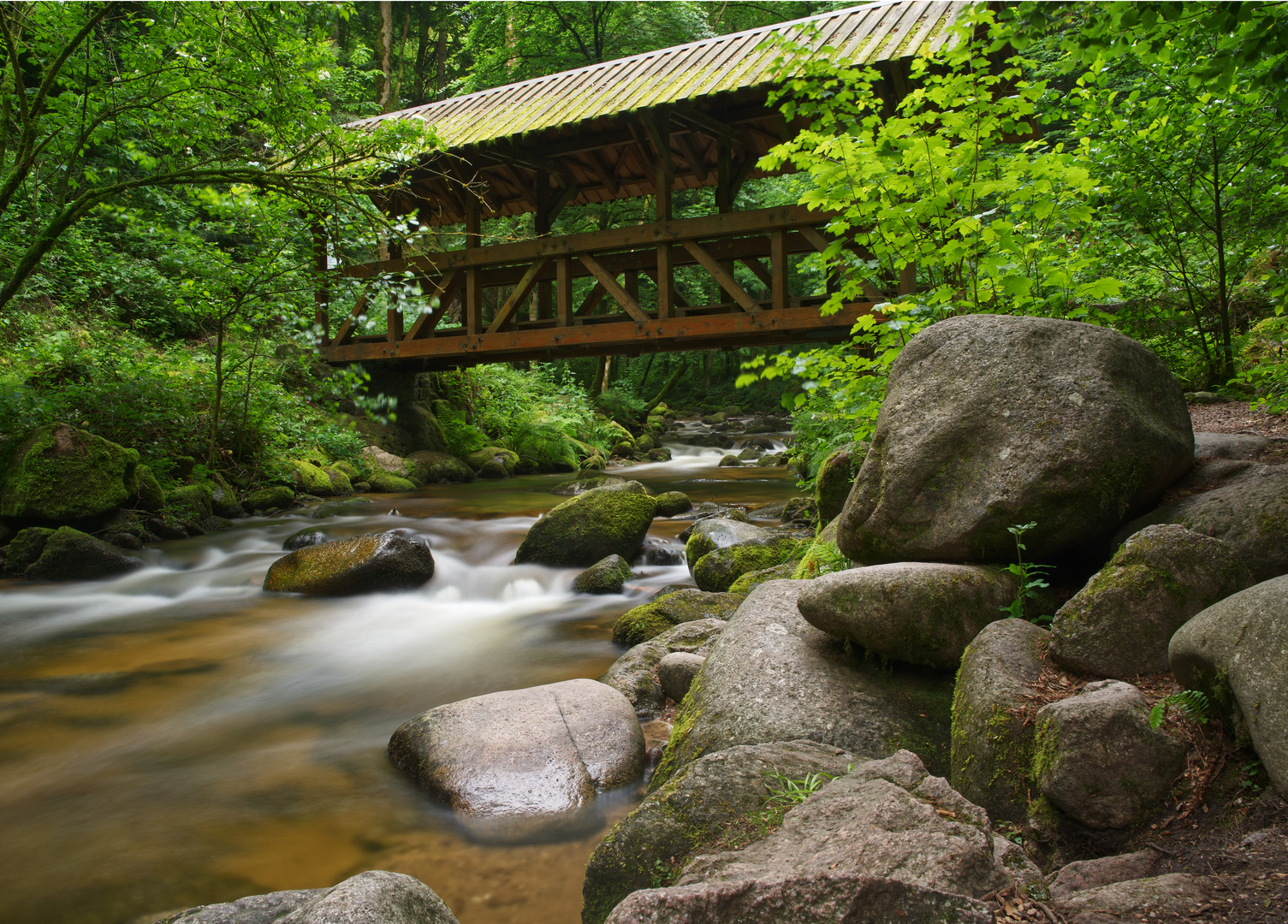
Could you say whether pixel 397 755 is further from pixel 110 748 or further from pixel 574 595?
pixel 574 595

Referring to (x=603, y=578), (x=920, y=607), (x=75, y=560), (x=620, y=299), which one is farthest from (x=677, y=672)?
(x=620, y=299)

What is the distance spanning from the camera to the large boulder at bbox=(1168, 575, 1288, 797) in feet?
5.80

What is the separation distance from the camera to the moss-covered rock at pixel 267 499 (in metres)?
10.7

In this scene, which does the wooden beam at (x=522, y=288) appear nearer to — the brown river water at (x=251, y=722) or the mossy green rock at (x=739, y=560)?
the brown river water at (x=251, y=722)

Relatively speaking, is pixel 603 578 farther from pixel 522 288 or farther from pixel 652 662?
pixel 522 288

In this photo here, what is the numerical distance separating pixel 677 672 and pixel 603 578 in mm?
2979

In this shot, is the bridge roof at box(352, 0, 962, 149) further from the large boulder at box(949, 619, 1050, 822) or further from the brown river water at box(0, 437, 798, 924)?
the large boulder at box(949, 619, 1050, 822)

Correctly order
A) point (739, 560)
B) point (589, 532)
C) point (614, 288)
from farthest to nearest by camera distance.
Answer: point (614, 288) → point (589, 532) → point (739, 560)

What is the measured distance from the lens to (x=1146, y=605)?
2404mm

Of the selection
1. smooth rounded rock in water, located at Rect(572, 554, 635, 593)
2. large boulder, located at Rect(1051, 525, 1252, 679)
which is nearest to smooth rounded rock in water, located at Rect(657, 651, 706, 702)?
→ large boulder, located at Rect(1051, 525, 1252, 679)

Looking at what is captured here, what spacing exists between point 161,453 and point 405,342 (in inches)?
162

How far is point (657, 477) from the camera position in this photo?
16.3m

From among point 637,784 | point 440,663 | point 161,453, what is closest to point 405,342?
point 161,453

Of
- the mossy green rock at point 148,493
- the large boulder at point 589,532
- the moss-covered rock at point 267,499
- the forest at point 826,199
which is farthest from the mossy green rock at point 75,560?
the large boulder at point 589,532
